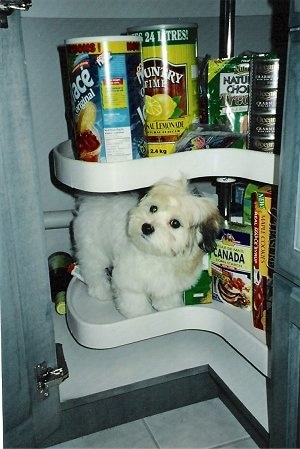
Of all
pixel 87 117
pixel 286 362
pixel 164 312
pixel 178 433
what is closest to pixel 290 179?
pixel 286 362

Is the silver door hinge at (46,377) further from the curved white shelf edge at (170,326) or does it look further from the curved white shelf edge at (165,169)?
the curved white shelf edge at (165,169)

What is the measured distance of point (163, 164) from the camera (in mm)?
944

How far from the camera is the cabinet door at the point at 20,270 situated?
28.0 inches

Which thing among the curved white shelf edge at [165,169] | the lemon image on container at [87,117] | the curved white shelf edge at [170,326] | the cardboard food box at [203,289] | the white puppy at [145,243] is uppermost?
the lemon image on container at [87,117]

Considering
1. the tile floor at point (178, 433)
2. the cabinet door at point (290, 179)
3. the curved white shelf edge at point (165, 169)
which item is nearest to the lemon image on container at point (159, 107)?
the curved white shelf edge at point (165, 169)

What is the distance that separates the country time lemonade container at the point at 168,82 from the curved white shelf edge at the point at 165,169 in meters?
0.07

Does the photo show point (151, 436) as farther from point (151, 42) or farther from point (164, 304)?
point (151, 42)

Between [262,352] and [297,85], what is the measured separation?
59 cm

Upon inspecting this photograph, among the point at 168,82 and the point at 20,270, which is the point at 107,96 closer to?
the point at 168,82

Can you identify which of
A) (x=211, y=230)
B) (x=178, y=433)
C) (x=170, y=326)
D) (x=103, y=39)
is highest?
(x=103, y=39)

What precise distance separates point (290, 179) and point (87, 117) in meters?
0.42

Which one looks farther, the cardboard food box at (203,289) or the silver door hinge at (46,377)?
the cardboard food box at (203,289)

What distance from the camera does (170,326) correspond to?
44.8 inches

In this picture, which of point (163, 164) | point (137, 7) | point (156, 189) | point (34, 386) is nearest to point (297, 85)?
point (163, 164)
